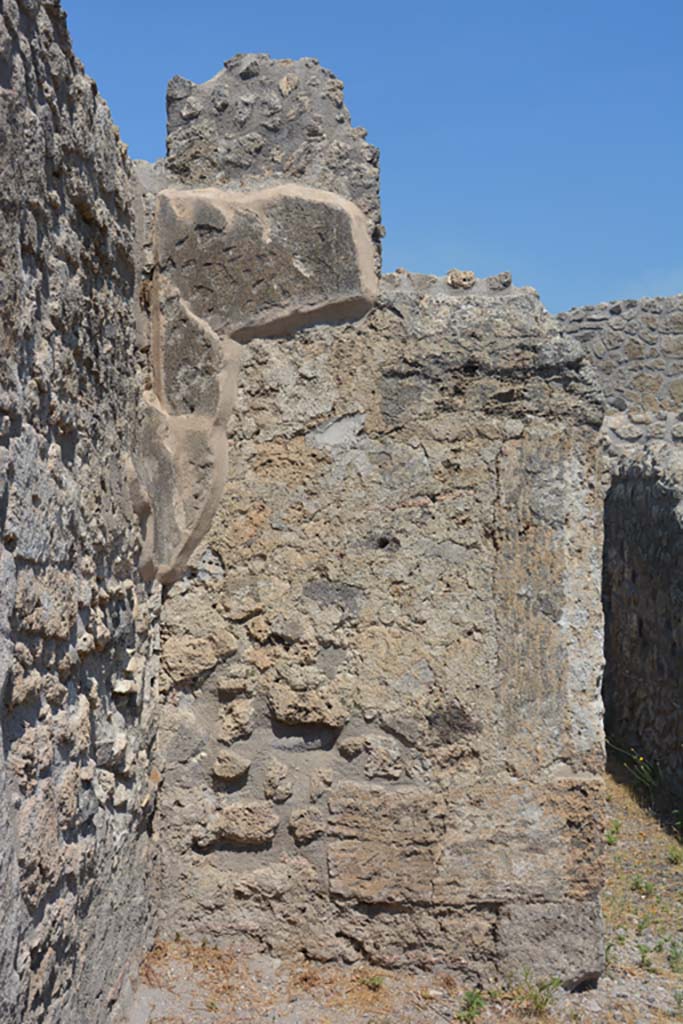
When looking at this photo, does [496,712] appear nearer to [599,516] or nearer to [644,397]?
[599,516]

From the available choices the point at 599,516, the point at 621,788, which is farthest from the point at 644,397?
the point at 599,516

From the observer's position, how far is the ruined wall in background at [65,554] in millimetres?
1801

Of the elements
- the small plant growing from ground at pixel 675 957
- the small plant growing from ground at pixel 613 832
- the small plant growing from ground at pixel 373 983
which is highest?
the small plant growing from ground at pixel 613 832

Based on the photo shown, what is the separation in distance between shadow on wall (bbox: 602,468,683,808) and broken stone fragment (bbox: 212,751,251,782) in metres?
3.43

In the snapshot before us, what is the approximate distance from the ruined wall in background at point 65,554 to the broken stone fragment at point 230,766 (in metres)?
0.25

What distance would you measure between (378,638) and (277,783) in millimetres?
510

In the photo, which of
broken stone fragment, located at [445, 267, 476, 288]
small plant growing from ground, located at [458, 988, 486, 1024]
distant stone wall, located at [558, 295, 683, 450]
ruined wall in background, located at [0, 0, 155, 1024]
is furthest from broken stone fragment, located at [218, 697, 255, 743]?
distant stone wall, located at [558, 295, 683, 450]

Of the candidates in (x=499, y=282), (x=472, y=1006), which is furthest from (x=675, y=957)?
(x=499, y=282)

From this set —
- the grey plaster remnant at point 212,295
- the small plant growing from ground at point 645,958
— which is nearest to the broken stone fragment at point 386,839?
the grey plaster remnant at point 212,295

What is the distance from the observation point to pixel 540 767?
10.1ft

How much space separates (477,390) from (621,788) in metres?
3.68

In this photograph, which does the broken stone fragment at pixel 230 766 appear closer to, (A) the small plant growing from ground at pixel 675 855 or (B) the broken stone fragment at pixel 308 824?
(B) the broken stone fragment at pixel 308 824

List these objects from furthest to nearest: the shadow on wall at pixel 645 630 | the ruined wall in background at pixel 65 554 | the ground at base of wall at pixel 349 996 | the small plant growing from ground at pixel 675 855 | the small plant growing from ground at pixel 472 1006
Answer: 1. the shadow on wall at pixel 645 630
2. the small plant growing from ground at pixel 675 855
3. the small plant growing from ground at pixel 472 1006
4. the ground at base of wall at pixel 349 996
5. the ruined wall in background at pixel 65 554

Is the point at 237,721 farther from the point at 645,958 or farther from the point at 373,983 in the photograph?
the point at 645,958
